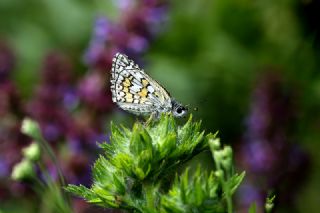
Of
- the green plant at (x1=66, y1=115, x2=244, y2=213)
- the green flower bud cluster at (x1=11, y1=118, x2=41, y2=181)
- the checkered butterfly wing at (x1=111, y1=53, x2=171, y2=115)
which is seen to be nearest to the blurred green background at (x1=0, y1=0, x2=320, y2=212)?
the checkered butterfly wing at (x1=111, y1=53, x2=171, y2=115)

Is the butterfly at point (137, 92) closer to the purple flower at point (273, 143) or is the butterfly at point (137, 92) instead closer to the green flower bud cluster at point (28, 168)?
the green flower bud cluster at point (28, 168)

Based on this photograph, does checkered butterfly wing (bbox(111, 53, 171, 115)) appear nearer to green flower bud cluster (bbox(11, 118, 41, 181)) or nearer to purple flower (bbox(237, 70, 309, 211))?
green flower bud cluster (bbox(11, 118, 41, 181))

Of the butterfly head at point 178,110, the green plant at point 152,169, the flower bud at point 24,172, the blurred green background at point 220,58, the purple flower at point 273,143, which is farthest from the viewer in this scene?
the blurred green background at point 220,58

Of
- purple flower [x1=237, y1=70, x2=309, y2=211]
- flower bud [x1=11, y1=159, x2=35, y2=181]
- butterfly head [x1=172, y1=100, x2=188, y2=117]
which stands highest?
purple flower [x1=237, y1=70, x2=309, y2=211]

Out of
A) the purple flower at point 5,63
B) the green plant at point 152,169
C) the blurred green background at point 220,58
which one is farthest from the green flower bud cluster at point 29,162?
Answer: the purple flower at point 5,63

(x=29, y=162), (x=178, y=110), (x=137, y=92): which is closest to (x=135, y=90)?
(x=137, y=92)

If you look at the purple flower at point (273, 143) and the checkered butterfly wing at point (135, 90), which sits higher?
the purple flower at point (273, 143)
